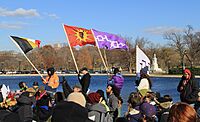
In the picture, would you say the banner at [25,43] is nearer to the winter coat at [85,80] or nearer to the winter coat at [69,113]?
the winter coat at [85,80]

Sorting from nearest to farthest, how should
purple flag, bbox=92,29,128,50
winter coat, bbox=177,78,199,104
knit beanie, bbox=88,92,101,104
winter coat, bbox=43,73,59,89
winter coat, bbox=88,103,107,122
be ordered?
winter coat, bbox=88,103,107,122 < knit beanie, bbox=88,92,101,104 < winter coat, bbox=177,78,199,104 < winter coat, bbox=43,73,59,89 < purple flag, bbox=92,29,128,50

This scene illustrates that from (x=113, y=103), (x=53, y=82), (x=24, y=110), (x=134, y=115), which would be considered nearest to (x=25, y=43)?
(x=53, y=82)

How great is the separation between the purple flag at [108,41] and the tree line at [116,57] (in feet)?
Result: 163

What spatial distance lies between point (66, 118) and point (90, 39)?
9.73 metres

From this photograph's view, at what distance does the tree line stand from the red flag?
50.0m

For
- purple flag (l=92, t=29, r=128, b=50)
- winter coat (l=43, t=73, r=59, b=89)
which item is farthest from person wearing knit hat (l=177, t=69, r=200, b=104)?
purple flag (l=92, t=29, r=128, b=50)

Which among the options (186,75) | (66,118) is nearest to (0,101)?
(186,75)

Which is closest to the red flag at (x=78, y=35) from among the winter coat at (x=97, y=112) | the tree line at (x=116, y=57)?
the winter coat at (x=97, y=112)

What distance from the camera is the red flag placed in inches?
507

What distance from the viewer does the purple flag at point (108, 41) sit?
13211mm

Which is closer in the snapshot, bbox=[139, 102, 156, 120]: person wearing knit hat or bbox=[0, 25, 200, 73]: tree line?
bbox=[139, 102, 156, 120]: person wearing knit hat

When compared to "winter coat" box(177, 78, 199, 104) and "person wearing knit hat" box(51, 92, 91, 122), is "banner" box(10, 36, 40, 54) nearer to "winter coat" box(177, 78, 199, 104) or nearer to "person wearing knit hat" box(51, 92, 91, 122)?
"winter coat" box(177, 78, 199, 104)

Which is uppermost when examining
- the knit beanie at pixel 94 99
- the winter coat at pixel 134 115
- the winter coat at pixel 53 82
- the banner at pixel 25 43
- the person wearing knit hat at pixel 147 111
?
the banner at pixel 25 43

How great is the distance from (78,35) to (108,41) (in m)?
1.13
